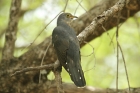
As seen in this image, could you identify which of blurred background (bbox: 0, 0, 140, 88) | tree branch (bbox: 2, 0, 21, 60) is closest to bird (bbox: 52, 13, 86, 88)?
tree branch (bbox: 2, 0, 21, 60)

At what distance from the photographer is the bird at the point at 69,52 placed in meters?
2.54

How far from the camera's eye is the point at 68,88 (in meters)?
3.72

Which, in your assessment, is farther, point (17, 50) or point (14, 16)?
point (17, 50)

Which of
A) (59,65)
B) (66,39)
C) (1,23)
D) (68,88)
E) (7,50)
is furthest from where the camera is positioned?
(1,23)

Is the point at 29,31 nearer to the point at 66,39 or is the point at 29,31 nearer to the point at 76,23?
the point at 76,23

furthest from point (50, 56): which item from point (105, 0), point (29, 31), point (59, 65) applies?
point (29, 31)

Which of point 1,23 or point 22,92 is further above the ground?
point 1,23

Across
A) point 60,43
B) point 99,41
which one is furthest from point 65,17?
point 99,41

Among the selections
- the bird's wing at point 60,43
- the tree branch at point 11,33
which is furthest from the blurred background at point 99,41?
the bird's wing at point 60,43

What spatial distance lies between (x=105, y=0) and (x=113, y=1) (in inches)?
5.0

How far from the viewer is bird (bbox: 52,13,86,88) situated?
254 cm

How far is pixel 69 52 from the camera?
2.77 meters

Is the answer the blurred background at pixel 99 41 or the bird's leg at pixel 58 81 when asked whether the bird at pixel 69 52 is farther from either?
the blurred background at pixel 99 41

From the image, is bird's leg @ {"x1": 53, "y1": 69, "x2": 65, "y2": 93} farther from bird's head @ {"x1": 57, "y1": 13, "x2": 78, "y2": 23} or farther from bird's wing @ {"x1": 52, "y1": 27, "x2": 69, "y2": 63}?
bird's head @ {"x1": 57, "y1": 13, "x2": 78, "y2": 23}
